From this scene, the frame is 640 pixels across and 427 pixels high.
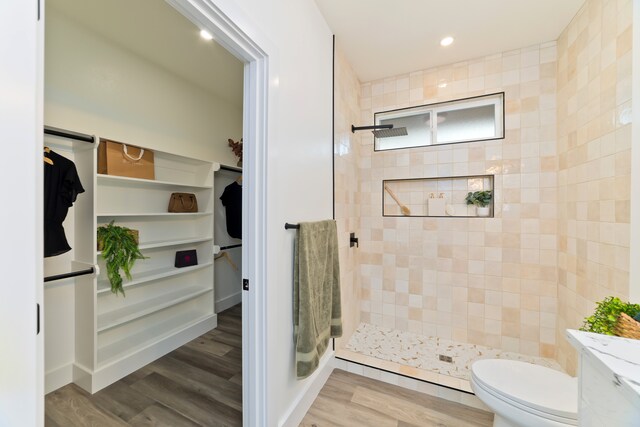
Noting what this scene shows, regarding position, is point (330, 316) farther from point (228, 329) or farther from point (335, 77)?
point (335, 77)

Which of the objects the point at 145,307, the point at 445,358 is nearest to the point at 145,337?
the point at 145,307

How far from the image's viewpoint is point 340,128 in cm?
215

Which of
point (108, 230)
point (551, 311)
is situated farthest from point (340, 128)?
point (551, 311)

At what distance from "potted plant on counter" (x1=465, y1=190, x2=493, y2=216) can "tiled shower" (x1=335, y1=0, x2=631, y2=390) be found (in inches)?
3.2

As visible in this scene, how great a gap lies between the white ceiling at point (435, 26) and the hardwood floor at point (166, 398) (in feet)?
9.04

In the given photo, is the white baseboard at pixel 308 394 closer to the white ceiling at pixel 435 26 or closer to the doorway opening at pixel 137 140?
the doorway opening at pixel 137 140

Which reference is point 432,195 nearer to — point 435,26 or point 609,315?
point 435,26

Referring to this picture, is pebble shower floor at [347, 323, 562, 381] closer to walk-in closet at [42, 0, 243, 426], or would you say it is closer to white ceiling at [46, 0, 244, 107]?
walk-in closet at [42, 0, 243, 426]

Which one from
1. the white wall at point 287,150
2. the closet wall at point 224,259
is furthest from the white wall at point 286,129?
Answer: the closet wall at point 224,259

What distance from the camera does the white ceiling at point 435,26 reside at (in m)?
1.71

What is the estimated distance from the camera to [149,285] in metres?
2.32

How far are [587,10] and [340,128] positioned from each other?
175 cm

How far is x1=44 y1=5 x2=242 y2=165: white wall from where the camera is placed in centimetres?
173
